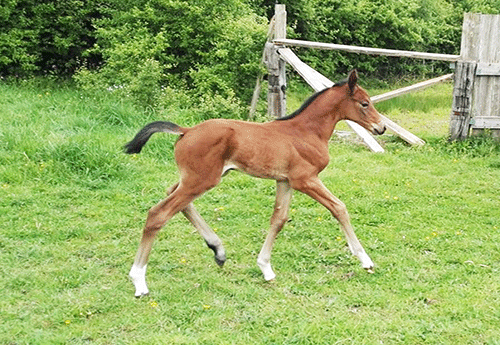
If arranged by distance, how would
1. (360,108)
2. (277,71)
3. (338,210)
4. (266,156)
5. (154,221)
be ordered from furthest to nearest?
(277,71), (360,108), (338,210), (266,156), (154,221)

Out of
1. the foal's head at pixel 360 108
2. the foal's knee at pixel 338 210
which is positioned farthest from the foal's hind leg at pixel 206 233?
the foal's head at pixel 360 108

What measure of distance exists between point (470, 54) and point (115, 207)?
591 centimetres

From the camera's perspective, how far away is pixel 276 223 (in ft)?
18.2

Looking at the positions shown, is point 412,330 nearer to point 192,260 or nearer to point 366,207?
point 192,260

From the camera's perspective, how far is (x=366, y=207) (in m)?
7.30

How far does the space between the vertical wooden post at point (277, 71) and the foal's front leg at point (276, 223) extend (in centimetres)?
597

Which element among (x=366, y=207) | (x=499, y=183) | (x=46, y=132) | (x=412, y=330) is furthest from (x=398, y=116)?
(x=412, y=330)

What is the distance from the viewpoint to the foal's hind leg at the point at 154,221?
201 inches

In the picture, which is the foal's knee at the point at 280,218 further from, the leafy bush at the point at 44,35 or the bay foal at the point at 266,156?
the leafy bush at the point at 44,35

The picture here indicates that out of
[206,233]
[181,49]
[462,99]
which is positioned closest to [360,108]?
[206,233]

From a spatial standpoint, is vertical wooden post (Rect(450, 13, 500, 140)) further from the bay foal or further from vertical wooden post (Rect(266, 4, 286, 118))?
the bay foal

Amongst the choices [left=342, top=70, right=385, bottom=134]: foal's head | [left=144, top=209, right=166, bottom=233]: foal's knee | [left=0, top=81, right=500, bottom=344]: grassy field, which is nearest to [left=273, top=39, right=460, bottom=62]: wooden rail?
[left=0, top=81, right=500, bottom=344]: grassy field

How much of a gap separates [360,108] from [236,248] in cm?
187

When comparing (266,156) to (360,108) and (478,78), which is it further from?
(478,78)
